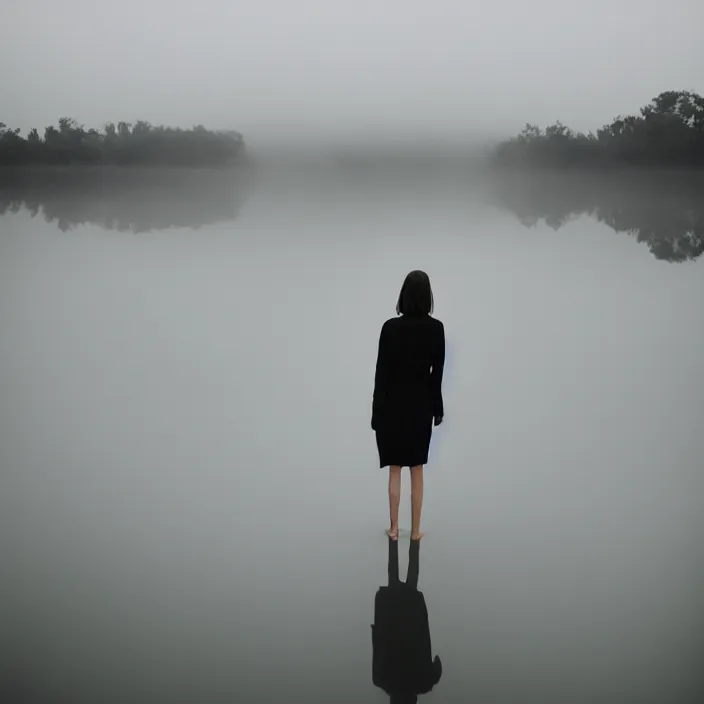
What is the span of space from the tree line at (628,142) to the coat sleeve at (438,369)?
17578mm

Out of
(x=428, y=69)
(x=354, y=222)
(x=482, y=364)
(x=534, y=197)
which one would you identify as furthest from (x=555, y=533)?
(x=534, y=197)

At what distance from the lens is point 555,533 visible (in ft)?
12.8

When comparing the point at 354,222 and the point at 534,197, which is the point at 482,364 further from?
the point at 534,197

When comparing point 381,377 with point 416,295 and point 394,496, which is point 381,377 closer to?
point 416,295

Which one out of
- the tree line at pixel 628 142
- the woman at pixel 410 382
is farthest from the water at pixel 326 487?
the tree line at pixel 628 142

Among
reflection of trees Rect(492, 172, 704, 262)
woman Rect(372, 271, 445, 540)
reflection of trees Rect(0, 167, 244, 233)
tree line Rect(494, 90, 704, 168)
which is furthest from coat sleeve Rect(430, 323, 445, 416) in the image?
tree line Rect(494, 90, 704, 168)

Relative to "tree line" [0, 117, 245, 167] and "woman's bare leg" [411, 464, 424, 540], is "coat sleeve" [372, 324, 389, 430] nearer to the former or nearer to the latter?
"woman's bare leg" [411, 464, 424, 540]

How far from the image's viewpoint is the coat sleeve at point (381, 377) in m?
3.59

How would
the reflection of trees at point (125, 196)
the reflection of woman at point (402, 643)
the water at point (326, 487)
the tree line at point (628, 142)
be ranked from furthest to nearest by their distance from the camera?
the tree line at point (628, 142)
the reflection of trees at point (125, 196)
the water at point (326, 487)
the reflection of woman at point (402, 643)

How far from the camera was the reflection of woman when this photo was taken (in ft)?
8.74

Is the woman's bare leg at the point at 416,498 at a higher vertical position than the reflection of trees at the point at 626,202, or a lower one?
lower

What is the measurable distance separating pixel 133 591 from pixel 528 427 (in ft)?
9.95

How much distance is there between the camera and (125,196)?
2417 cm

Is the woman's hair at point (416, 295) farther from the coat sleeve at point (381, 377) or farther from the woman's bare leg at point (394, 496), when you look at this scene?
the woman's bare leg at point (394, 496)
